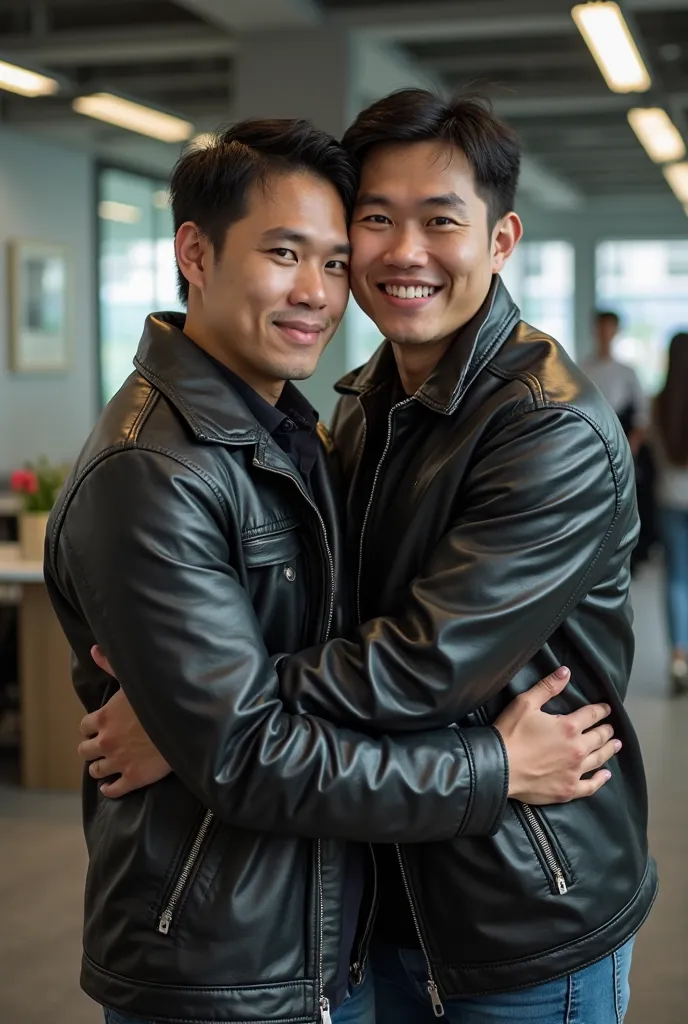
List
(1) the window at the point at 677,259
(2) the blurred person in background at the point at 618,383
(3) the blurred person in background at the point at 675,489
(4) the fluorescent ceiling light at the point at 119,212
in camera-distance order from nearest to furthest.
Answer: (3) the blurred person in background at the point at 675,489, (2) the blurred person in background at the point at 618,383, (4) the fluorescent ceiling light at the point at 119,212, (1) the window at the point at 677,259

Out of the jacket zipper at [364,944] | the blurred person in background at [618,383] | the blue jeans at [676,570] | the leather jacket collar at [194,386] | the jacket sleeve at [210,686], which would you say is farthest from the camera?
the blurred person in background at [618,383]

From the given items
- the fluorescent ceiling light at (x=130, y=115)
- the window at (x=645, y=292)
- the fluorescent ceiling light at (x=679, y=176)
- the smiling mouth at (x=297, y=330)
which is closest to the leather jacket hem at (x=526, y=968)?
the smiling mouth at (x=297, y=330)

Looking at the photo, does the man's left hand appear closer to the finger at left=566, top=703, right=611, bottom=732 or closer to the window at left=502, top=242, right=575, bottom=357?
the finger at left=566, top=703, right=611, bottom=732

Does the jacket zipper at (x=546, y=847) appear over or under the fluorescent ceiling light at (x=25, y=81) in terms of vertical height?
under

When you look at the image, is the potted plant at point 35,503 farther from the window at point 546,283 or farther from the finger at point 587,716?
the window at point 546,283

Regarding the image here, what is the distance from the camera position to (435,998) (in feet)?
5.21

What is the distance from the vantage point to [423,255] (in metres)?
1.70

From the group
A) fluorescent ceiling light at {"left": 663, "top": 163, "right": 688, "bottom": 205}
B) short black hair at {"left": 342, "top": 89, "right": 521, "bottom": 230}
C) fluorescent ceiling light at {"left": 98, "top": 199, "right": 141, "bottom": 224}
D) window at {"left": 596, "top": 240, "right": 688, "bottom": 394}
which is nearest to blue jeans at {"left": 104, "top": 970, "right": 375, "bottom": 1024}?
short black hair at {"left": 342, "top": 89, "right": 521, "bottom": 230}

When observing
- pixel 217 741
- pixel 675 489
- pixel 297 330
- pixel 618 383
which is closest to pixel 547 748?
pixel 217 741

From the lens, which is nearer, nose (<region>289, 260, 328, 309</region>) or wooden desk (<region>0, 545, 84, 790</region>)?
nose (<region>289, 260, 328, 309</region>)

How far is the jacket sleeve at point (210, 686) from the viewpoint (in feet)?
4.52

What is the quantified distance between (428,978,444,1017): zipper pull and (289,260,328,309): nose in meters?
0.87

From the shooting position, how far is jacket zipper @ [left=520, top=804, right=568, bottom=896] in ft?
5.02

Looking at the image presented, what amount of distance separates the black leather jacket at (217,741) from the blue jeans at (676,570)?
5.10 metres
